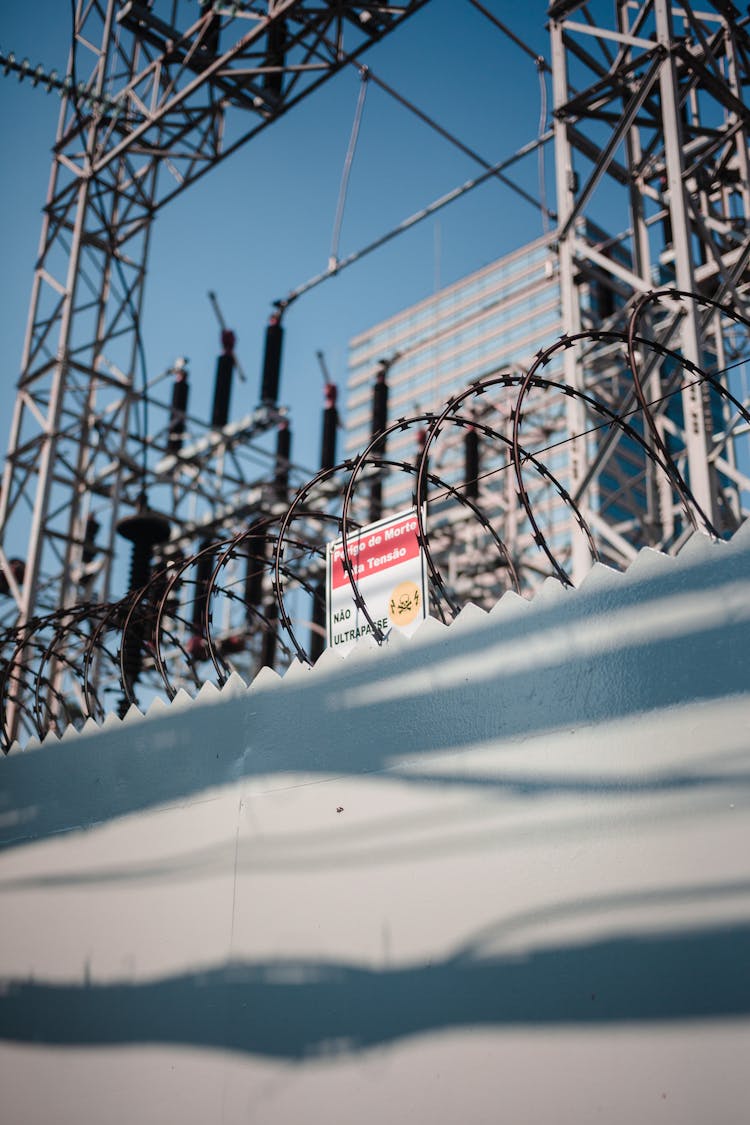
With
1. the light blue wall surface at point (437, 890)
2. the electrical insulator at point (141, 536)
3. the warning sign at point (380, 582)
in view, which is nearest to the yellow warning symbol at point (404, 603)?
the warning sign at point (380, 582)

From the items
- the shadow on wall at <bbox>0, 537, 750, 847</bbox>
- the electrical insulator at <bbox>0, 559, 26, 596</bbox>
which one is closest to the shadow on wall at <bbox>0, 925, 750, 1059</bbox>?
the shadow on wall at <bbox>0, 537, 750, 847</bbox>

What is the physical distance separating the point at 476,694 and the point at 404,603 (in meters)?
0.79

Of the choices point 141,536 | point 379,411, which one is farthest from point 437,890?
point 379,411

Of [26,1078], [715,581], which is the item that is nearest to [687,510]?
[715,581]

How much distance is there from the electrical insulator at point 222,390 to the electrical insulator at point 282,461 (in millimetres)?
1005

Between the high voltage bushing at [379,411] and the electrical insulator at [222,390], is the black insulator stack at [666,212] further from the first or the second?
the electrical insulator at [222,390]

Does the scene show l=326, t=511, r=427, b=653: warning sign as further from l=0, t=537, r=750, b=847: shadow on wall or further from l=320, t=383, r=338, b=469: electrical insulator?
l=320, t=383, r=338, b=469: electrical insulator

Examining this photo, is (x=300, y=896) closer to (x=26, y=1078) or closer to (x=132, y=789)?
(x=132, y=789)

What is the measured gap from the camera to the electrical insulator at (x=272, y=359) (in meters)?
15.4

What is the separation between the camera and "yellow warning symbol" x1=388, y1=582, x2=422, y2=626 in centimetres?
497

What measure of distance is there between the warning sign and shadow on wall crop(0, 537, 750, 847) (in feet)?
0.93

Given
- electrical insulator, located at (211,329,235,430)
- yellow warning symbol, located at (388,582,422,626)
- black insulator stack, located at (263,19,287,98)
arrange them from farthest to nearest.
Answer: electrical insulator, located at (211,329,235,430)
black insulator stack, located at (263,19,287,98)
yellow warning symbol, located at (388,582,422,626)

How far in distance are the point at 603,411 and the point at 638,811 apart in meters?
1.69

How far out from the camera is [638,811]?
3.72 metres
